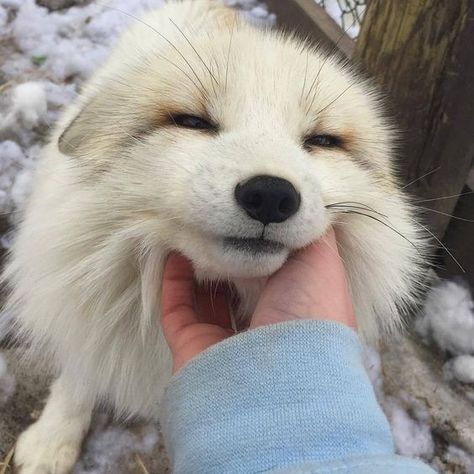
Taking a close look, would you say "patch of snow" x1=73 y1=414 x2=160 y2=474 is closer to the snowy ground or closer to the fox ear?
the snowy ground

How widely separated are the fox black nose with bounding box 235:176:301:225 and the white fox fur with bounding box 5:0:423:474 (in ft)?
0.06

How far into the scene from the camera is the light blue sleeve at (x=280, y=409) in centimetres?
78

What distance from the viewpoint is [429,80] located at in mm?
1728

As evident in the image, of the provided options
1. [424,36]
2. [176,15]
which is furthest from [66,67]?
[424,36]

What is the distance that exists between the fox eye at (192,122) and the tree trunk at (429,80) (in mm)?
801

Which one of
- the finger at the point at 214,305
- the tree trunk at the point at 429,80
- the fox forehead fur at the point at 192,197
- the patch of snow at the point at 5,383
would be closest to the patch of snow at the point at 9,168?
the patch of snow at the point at 5,383

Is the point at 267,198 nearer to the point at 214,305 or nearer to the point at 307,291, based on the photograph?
the point at 307,291

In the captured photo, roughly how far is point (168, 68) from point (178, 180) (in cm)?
31

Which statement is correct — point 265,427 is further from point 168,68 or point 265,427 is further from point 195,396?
point 168,68

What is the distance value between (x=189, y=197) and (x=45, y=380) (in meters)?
1.06

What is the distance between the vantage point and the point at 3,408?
1.64 m

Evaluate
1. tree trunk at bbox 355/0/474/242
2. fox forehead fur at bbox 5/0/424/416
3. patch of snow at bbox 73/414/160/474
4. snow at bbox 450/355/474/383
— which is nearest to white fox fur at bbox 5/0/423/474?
fox forehead fur at bbox 5/0/424/416

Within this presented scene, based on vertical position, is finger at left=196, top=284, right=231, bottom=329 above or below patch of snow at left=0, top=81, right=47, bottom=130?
above

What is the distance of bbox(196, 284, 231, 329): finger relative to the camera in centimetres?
116
